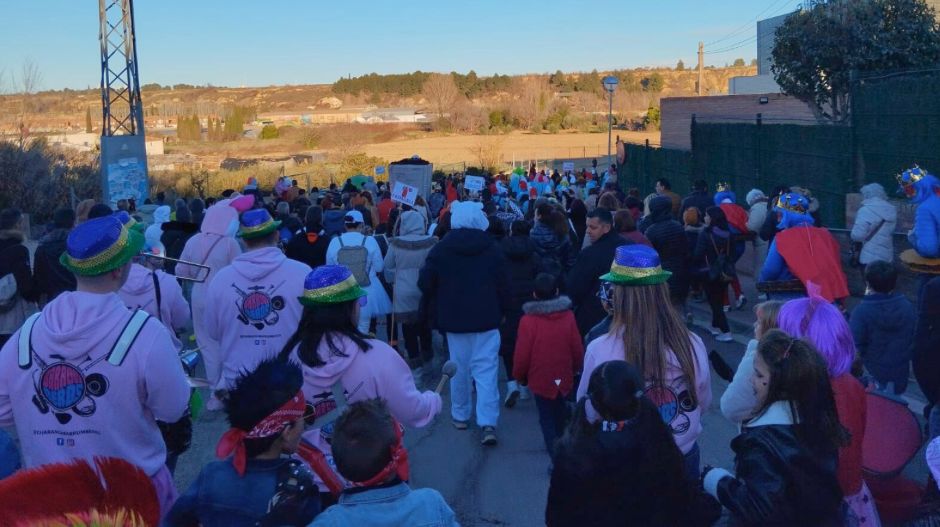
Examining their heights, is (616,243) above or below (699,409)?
above

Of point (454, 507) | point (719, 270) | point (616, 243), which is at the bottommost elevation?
point (454, 507)

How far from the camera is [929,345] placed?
5996mm

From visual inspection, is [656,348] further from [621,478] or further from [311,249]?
[311,249]

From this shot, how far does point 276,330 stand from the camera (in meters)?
4.99

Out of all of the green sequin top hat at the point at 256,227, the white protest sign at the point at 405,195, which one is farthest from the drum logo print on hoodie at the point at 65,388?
the white protest sign at the point at 405,195

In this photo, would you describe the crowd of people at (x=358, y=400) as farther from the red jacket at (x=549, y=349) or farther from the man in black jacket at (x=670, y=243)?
the man in black jacket at (x=670, y=243)

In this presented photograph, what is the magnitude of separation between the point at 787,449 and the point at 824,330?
0.92 meters

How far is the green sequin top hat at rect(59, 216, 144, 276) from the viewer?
361cm

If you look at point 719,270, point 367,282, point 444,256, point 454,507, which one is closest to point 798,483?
point 454,507

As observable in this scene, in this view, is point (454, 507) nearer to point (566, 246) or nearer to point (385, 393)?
point (385, 393)

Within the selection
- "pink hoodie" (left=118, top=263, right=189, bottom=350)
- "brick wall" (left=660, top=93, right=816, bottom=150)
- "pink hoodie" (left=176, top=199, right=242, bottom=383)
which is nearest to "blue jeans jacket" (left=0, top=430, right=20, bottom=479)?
"pink hoodie" (left=118, top=263, right=189, bottom=350)

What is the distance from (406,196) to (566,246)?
346 cm

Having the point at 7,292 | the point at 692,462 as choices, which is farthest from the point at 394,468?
the point at 7,292

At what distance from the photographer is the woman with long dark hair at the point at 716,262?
34.6 feet
